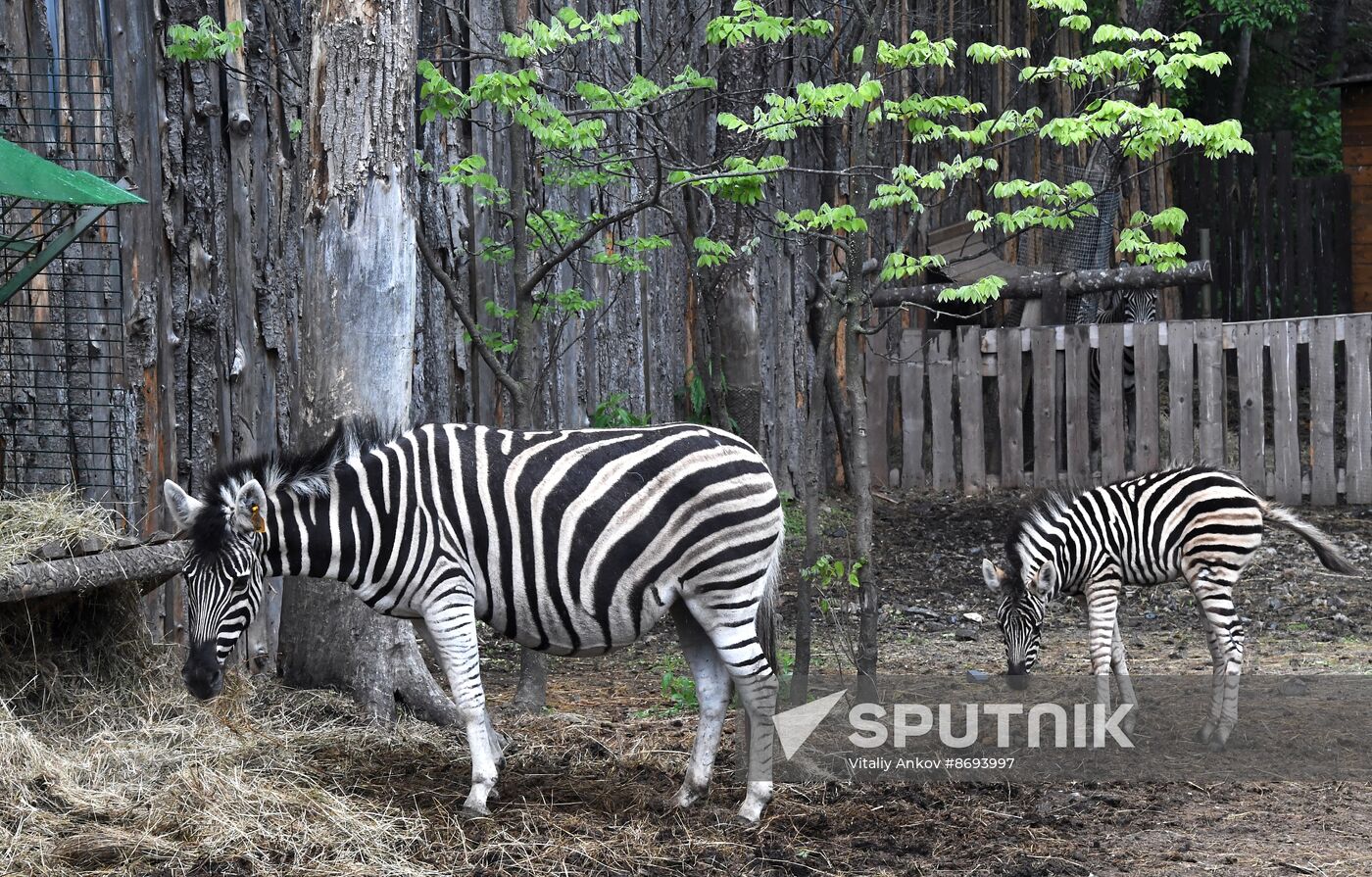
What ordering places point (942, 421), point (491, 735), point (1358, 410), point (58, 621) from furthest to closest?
1. point (942, 421)
2. point (1358, 410)
3. point (58, 621)
4. point (491, 735)

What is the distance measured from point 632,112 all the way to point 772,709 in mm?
2980

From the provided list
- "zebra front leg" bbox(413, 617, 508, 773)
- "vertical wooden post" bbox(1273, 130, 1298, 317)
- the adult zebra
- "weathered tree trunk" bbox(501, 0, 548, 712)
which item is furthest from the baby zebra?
"vertical wooden post" bbox(1273, 130, 1298, 317)

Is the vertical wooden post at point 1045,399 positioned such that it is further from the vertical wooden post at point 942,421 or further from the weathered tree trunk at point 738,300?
the weathered tree trunk at point 738,300

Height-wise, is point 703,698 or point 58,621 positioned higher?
point 58,621

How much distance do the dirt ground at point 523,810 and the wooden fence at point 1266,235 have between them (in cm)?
1337

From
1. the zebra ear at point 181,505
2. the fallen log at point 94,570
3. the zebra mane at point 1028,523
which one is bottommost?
the zebra mane at point 1028,523

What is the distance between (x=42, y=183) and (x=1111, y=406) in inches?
386

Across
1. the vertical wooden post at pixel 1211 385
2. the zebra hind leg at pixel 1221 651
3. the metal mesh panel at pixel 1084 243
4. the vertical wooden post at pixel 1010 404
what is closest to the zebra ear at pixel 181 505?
the zebra hind leg at pixel 1221 651

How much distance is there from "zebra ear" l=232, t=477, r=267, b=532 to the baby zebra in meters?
3.56

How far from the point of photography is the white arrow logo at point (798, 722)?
227 inches

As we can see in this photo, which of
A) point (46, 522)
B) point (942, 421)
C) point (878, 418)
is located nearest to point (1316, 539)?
point (46, 522)

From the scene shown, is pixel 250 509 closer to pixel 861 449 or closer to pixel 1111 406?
pixel 861 449

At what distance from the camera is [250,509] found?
185 inches

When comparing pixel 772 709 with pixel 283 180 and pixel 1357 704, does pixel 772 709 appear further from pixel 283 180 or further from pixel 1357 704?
pixel 283 180
